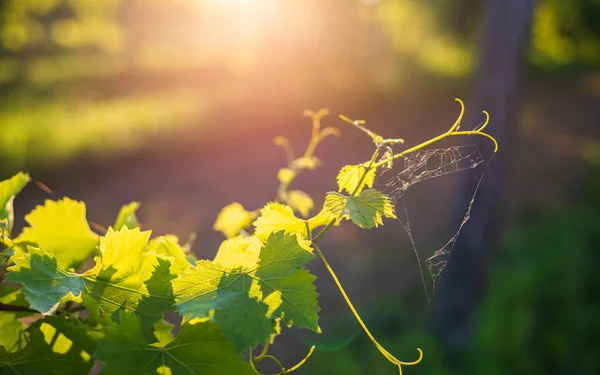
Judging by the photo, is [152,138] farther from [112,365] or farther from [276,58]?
[112,365]

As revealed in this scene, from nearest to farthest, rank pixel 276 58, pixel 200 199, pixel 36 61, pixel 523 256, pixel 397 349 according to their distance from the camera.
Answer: pixel 397 349, pixel 523 256, pixel 200 199, pixel 36 61, pixel 276 58

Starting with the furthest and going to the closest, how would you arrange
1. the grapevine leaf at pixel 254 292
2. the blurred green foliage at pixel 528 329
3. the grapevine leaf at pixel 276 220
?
the blurred green foliage at pixel 528 329, the grapevine leaf at pixel 276 220, the grapevine leaf at pixel 254 292

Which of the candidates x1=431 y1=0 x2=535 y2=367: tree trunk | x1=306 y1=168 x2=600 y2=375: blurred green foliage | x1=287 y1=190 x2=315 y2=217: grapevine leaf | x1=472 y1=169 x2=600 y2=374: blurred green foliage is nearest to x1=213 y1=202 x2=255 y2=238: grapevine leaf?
x1=287 y1=190 x2=315 y2=217: grapevine leaf

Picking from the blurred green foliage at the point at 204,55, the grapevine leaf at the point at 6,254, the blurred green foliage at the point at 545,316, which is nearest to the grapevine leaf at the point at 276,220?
the grapevine leaf at the point at 6,254

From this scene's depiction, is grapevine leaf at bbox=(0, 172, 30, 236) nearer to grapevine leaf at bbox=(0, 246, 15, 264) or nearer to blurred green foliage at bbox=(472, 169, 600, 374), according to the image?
grapevine leaf at bbox=(0, 246, 15, 264)

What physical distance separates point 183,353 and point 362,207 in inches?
8.8

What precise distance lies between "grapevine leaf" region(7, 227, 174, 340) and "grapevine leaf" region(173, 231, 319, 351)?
4cm

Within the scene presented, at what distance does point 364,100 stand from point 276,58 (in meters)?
2.47

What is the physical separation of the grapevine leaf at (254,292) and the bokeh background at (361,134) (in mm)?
246

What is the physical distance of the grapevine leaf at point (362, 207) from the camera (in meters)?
0.54

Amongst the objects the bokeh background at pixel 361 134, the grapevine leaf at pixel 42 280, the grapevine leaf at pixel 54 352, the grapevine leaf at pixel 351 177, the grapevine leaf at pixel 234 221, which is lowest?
the bokeh background at pixel 361 134

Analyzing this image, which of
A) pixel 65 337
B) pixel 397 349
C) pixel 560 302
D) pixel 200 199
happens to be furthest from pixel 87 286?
pixel 200 199

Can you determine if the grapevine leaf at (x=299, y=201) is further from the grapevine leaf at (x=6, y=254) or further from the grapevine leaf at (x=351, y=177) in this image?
the grapevine leaf at (x=6, y=254)

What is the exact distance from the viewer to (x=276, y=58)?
45.6 feet
